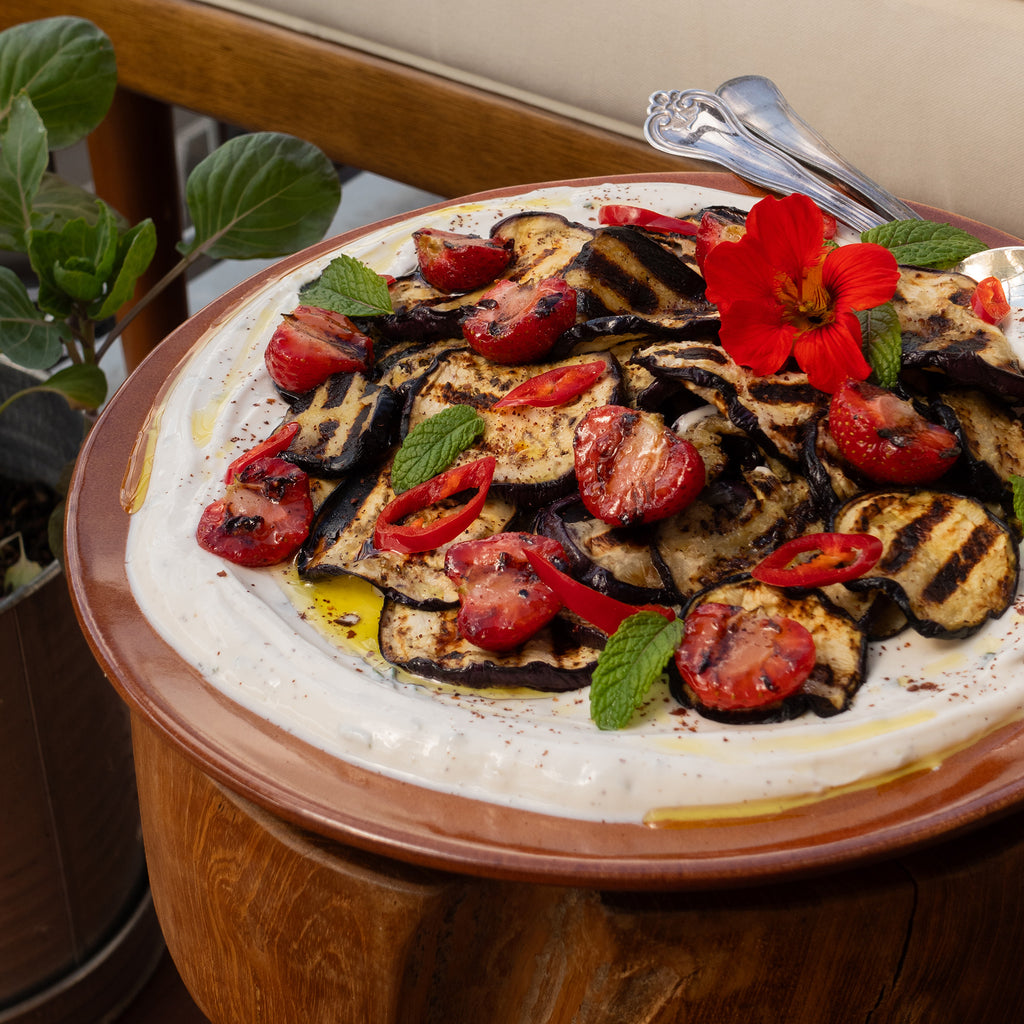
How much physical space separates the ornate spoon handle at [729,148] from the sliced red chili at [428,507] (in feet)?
2.15

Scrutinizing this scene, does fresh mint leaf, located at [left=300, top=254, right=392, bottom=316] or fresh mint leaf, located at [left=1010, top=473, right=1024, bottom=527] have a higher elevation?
fresh mint leaf, located at [left=1010, top=473, right=1024, bottom=527]

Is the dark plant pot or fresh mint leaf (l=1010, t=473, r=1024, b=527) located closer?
fresh mint leaf (l=1010, t=473, r=1024, b=527)

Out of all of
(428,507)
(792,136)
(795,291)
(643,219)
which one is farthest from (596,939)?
(792,136)

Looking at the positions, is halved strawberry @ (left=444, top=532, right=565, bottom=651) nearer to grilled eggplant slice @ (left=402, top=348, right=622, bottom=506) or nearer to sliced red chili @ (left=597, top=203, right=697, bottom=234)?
grilled eggplant slice @ (left=402, top=348, right=622, bottom=506)

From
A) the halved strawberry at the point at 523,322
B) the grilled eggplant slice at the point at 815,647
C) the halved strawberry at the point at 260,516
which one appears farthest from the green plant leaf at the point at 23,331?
the grilled eggplant slice at the point at 815,647

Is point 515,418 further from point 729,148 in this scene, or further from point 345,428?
point 729,148

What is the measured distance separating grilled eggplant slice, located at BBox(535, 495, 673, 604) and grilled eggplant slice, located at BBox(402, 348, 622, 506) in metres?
0.06

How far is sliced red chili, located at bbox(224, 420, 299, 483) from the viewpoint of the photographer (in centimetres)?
117

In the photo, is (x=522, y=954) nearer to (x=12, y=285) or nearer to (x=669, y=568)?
(x=669, y=568)

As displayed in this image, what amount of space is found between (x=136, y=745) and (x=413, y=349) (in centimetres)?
54

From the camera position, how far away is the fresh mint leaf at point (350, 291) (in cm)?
132

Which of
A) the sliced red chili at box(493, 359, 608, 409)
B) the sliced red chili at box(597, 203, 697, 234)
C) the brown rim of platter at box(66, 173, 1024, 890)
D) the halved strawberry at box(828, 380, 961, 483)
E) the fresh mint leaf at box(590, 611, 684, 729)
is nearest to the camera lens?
the brown rim of platter at box(66, 173, 1024, 890)

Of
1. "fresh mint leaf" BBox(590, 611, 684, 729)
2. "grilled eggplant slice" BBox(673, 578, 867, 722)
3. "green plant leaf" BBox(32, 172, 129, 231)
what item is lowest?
"green plant leaf" BBox(32, 172, 129, 231)

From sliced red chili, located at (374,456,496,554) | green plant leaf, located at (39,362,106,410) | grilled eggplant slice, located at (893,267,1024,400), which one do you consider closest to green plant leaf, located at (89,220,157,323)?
green plant leaf, located at (39,362,106,410)
